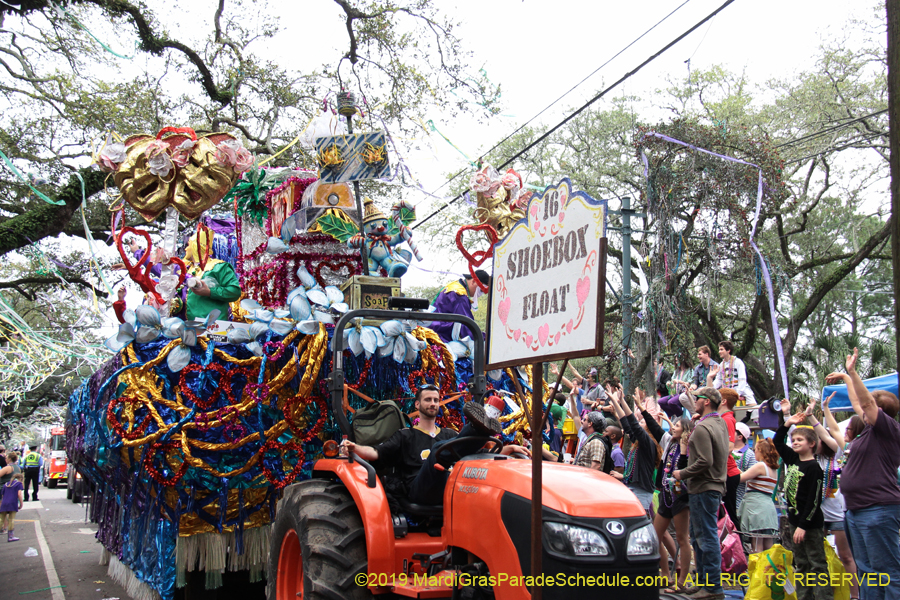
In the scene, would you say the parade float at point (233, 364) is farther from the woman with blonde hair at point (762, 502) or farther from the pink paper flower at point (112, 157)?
the woman with blonde hair at point (762, 502)

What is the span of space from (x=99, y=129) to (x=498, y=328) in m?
12.3

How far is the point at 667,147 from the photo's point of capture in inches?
590

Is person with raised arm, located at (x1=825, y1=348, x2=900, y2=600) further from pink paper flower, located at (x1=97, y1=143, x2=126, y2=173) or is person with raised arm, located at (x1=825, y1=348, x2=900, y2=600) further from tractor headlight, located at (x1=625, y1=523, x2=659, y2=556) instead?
pink paper flower, located at (x1=97, y1=143, x2=126, y2=173)

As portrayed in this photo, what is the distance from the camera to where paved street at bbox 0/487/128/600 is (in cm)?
748

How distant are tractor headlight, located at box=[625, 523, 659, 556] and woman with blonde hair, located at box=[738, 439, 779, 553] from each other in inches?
159

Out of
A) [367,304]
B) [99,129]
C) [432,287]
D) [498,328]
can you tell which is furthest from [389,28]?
[432,287]

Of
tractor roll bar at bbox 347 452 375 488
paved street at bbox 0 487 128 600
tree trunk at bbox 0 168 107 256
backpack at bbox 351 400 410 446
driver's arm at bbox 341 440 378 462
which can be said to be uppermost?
tree trunk at bbox 0 168 107 256

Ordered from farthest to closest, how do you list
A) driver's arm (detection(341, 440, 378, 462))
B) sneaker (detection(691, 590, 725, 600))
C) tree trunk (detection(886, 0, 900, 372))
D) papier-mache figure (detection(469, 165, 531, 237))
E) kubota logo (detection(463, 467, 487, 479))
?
papier-mache figure (detection(469, 165, 531, 237)) → sneaker (detection(691, 590, 725, 600)) → driver's arm (detection(341, 440, 378, 462)) → kubota logo (detection(463, 467, 487, 479)) → tree trunk (detection(886, 0, 900, 372))

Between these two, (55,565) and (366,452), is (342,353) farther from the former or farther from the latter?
(55,565)

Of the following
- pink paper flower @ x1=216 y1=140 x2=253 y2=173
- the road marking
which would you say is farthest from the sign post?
the road marking

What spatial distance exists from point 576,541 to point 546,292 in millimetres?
1081

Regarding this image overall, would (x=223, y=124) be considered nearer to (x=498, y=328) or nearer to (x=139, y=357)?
(x=139, y=357)

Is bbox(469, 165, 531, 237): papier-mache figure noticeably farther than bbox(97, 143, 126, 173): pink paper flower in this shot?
Yes

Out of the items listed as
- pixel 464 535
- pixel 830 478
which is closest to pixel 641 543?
pixel 464 535
